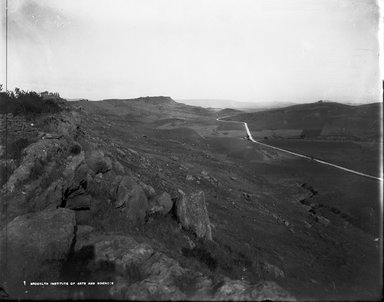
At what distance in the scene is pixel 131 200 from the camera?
15.2 meters

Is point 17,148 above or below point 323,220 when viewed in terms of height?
above

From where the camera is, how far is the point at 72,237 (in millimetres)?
11297

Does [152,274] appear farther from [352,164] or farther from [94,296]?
[352,164]

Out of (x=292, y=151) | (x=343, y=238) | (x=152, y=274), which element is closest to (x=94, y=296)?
(x=152, y=274)

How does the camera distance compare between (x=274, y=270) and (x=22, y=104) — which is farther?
(x=22, y=104)

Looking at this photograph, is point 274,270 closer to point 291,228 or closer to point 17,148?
point 291,228

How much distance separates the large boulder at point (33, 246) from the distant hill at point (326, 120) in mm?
104604

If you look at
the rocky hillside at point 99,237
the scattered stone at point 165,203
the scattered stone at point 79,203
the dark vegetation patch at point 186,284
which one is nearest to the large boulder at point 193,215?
the rocky hillside at point 99,237

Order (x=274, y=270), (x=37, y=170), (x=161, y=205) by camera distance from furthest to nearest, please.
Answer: (x=274, y=270), (x=161, y=205), (x=37, y=170)

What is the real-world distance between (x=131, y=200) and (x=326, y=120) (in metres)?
134

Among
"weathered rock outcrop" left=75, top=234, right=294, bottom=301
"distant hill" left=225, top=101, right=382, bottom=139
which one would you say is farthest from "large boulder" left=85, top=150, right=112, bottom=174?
"distant hill" left=225, top=101, right=382, bottom=139

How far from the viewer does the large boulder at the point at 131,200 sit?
14750 millimetres

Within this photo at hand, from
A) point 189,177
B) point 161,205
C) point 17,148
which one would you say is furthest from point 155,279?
point 189,177

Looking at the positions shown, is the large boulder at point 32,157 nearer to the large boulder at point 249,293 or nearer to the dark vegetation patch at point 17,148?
the dark vegetation patch at point 17,148
